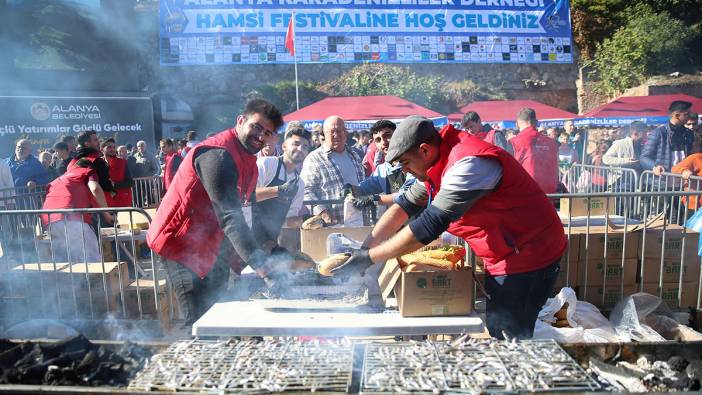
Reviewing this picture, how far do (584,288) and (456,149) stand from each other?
260 cm

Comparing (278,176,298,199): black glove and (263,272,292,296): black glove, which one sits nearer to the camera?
(263,272,292,296): black glove

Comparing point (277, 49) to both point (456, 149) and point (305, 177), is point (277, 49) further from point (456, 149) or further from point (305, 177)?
point (456, 149)

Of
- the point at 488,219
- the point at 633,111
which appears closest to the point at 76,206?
the point at 488,219

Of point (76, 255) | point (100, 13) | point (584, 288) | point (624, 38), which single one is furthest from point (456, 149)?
point (624, 38)

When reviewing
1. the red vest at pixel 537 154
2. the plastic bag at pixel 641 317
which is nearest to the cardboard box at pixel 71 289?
the plastic bag at pixel 641 317

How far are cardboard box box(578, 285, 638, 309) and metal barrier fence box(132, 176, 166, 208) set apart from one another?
8033mm

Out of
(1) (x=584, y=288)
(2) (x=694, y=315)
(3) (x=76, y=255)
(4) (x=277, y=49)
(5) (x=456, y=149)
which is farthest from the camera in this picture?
(4) (x=277, y=49)

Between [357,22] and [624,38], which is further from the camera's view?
[624,38]

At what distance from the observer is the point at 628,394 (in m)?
1.72

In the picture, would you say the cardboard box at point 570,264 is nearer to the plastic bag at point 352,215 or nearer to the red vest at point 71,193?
the plastic bag at point 352,215

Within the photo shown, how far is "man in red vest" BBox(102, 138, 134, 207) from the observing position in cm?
747

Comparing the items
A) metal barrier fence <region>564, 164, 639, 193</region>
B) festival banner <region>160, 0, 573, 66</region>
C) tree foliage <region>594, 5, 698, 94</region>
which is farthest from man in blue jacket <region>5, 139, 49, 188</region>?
tree foliage <region>594, 5, 698, 94</region>

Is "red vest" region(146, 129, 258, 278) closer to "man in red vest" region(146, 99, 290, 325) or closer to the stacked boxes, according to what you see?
"man in red vest" region(146, 99, 290, 325)

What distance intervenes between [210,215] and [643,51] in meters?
21.8
